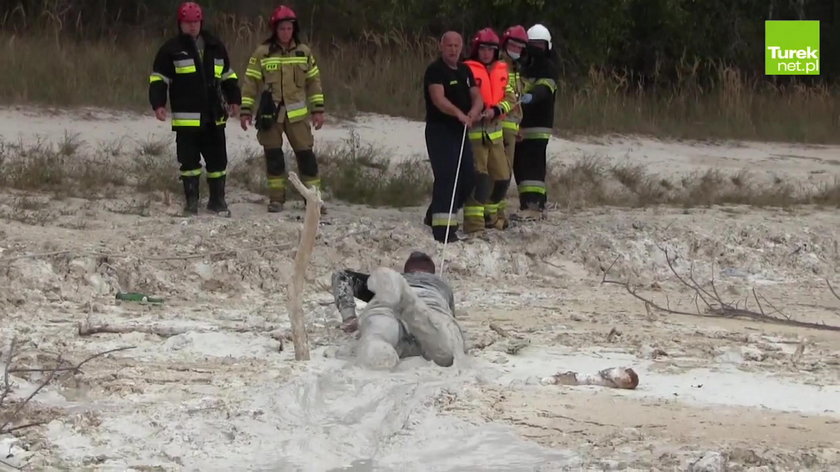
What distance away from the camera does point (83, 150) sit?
1428cm

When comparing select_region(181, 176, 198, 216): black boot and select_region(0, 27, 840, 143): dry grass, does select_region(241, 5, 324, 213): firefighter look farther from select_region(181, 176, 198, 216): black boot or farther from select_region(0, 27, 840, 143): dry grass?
select_region(0, 27, 840, 143): dry grass

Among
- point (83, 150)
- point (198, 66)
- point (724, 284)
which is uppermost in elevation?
point (198, 66)

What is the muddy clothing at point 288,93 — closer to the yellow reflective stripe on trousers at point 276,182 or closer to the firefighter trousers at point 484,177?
the yellow reflective stripe on trousers at point 276,182

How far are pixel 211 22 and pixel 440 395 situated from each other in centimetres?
1482

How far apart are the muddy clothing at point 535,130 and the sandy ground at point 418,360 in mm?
370

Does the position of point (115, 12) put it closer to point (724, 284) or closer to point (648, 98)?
point (648, 98)

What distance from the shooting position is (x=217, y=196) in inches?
488

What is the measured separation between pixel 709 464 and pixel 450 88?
607cm

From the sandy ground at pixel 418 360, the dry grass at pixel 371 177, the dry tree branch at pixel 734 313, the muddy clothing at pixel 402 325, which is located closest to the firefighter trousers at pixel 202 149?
the sandy ground at pixel 418 360

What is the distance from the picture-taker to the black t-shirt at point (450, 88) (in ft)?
38.3

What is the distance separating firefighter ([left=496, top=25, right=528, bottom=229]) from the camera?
12.4 metres

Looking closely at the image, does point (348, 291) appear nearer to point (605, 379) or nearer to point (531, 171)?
point (605, 379)

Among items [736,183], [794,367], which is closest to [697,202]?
[736,183]

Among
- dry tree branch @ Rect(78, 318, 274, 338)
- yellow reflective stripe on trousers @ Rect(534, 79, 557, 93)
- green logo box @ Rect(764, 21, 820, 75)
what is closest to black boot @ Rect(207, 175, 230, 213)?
yellow reflective stripe on trousers @ Rect(534, 79, 557, 93)
